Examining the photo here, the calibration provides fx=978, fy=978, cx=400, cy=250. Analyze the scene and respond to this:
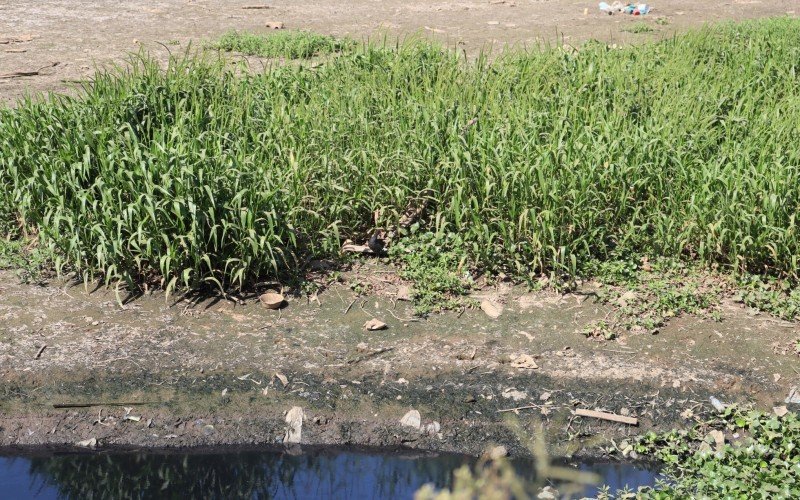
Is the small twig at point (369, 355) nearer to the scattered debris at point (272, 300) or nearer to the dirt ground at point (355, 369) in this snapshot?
the dirt ground at point (355, 369)

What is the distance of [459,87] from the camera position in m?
6.24

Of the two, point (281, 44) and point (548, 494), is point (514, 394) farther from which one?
point (281, 44)

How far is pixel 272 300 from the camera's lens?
4613 millimetres

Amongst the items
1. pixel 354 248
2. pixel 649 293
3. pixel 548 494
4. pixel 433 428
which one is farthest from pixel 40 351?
pixel 649 293

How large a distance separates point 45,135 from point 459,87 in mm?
2524

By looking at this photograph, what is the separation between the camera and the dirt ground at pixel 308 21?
8.05 metres

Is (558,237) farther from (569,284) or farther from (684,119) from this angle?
(684,119)

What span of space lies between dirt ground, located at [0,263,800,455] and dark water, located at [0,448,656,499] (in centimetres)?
7

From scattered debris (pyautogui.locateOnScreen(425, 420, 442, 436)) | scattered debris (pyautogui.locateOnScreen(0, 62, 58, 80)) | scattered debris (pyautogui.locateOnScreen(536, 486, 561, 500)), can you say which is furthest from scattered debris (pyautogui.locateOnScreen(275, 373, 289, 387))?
scattered debris (pyautogui.locateOnScreen(0, 62, 58, 80))

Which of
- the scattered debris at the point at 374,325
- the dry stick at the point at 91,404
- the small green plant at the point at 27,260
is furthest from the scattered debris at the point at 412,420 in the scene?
the small green plant at the point at 27,260

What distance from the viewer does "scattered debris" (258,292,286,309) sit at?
4609 mm

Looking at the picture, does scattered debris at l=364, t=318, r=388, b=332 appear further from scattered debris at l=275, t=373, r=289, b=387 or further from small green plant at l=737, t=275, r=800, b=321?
small green plant at l=737, t=275, r=800, b=321

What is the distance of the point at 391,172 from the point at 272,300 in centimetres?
105

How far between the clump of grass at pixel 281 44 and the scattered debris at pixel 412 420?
426 cm
